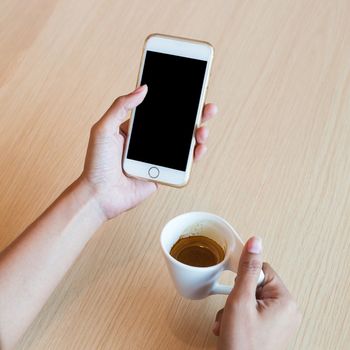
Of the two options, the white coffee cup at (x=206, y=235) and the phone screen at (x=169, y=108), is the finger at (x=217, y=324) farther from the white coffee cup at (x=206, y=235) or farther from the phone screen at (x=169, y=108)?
the phone screen at (x=169, y=108)

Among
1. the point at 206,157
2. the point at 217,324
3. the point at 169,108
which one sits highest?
the point at 169,108

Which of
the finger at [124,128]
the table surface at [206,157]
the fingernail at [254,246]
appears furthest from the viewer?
the finger at [124,128]

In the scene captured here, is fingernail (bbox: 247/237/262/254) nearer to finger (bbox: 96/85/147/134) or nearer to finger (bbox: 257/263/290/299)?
finger (bbox: 257/263/290/299)

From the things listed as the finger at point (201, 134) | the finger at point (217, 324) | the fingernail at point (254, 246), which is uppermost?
the finger at point (201, 134)

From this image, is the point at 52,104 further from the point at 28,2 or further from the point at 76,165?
the point at 28,2

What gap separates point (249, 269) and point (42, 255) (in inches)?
11.9

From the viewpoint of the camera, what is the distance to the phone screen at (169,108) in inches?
28.1

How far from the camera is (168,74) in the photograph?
0.72 metres

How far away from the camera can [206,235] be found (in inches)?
25.9

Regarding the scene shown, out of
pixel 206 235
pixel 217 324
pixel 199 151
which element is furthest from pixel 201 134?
Answer: pixel 217 324

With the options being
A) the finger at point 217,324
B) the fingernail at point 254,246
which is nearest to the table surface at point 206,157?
the finger at point 217,324

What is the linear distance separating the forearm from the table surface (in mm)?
30

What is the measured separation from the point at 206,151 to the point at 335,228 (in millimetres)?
239

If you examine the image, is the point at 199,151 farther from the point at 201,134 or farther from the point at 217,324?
the point at 217,324
